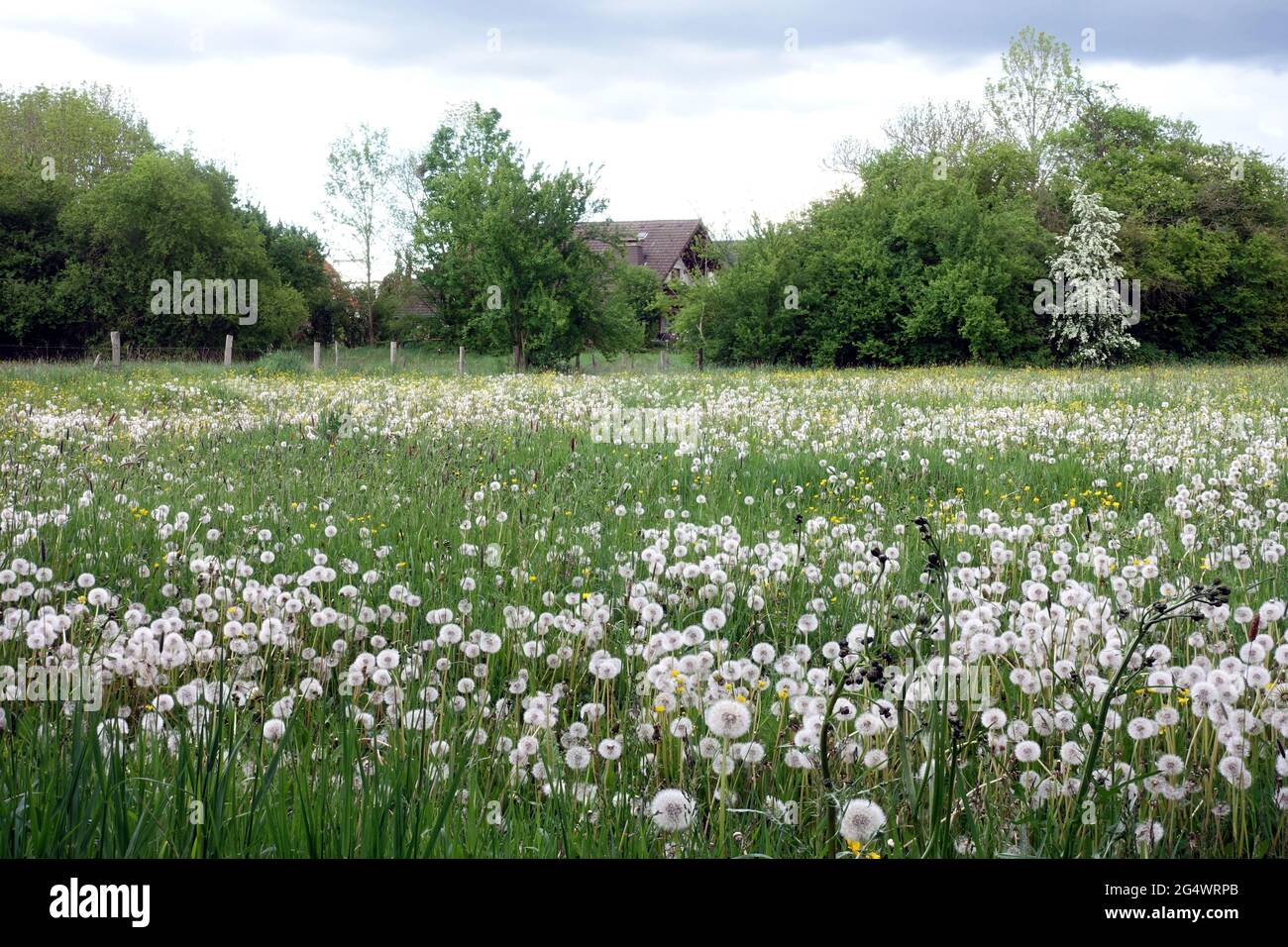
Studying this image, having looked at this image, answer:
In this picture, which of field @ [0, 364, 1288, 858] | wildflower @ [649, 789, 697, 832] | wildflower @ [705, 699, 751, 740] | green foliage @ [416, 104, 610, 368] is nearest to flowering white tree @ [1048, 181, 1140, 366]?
green foliage @ [416, 104, 610, 368]

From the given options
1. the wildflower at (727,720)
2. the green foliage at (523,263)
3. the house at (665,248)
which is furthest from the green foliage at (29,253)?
the wildflower at (727,720)

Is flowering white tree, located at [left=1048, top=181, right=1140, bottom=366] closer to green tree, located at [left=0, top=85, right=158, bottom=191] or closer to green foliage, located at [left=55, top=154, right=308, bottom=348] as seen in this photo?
green foliage, located at [left=55, top=154, right=308, bottom=348]

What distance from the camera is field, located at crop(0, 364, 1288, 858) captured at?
213 centimetres

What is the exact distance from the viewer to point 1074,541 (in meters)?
5.31

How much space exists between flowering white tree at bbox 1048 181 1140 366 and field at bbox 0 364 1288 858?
3309 cm

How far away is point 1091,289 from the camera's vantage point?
3866 cm

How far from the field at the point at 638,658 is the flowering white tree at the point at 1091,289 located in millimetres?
33089

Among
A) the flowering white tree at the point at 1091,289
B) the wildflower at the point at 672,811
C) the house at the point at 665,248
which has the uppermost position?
the house at the point at 665,248

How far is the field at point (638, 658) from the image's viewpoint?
2.13 m

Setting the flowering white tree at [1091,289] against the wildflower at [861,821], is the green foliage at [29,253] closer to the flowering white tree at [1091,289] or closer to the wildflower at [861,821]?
the flowering white tree at [1091,289]

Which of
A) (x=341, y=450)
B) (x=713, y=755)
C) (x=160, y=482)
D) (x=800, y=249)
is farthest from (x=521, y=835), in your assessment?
(x=800, y=249)

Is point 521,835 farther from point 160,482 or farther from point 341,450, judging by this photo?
point 341,450
